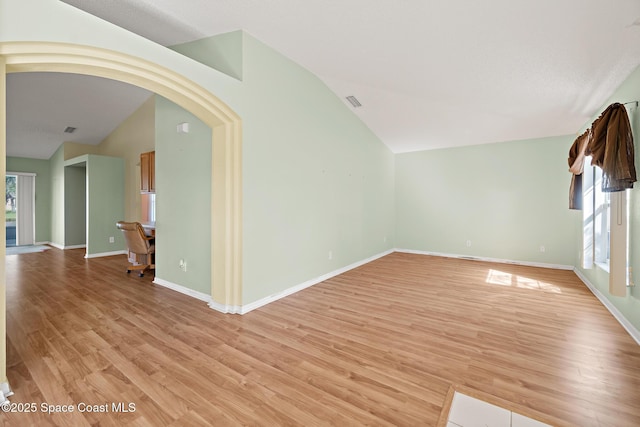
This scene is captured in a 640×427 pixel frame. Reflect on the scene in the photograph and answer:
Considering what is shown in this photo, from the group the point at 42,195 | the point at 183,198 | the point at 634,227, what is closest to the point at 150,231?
the point at 183,198

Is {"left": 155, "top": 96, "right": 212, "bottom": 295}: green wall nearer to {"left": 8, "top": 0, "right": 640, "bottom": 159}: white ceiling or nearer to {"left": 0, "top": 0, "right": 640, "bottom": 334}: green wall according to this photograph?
{"left": 0, "top": 0, "right": 640, "bottom": 334}: green wall

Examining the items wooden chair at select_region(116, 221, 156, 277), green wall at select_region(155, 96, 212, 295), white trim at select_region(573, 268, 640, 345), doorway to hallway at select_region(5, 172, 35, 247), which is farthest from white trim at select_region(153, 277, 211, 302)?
doorway to hallway at select_region(5, 172, 35, 247)

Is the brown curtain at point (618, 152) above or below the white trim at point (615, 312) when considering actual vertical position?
above

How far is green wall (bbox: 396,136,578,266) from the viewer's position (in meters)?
5.16

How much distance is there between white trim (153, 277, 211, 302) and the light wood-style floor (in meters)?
0.09

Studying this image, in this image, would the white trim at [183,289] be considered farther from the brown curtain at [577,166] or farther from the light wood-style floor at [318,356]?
the brown curtain at [577,166]

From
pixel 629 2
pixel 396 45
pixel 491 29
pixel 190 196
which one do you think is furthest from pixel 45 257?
pixel 629 2

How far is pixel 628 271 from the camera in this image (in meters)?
2.60

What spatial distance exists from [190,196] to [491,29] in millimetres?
3664

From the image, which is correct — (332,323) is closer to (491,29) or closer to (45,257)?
(491,29)

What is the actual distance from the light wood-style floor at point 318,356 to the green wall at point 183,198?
350mm

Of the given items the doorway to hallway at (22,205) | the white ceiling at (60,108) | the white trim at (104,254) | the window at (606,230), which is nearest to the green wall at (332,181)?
the window at (606,230)

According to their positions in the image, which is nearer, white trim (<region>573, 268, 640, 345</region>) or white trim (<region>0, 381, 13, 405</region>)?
white trim (<region>0, 381, 13, 405</region>)

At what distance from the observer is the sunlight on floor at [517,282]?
3904 mm
